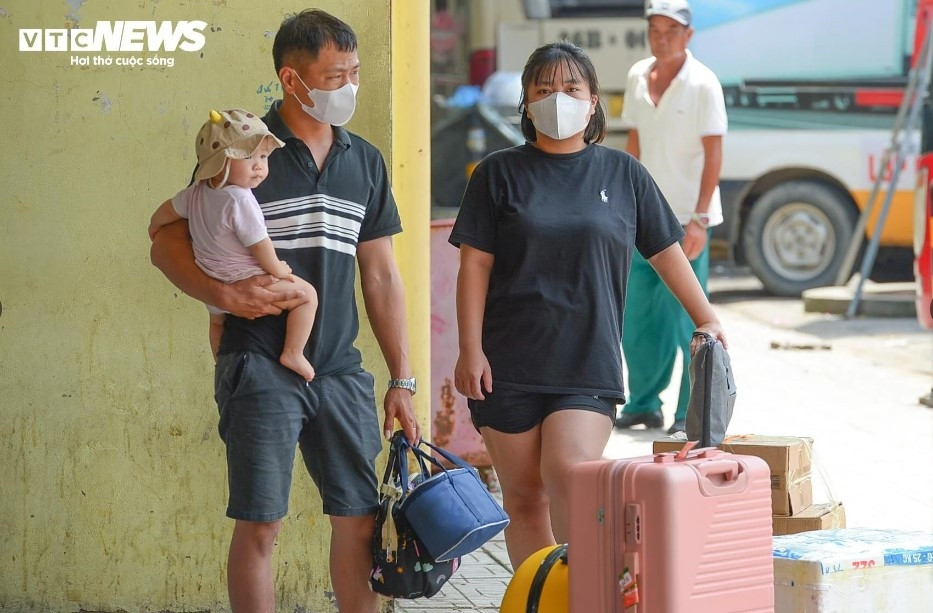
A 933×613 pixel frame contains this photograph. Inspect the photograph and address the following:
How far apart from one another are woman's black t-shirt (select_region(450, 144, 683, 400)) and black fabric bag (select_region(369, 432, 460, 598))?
0.49m

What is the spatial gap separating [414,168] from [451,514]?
5.67 ft

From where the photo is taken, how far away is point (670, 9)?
7.33 meters

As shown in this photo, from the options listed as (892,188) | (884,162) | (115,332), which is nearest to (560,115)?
(115,332)

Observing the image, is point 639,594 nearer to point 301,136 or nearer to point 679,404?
point 301,136

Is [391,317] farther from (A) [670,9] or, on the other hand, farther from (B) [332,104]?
(A) [670,9]

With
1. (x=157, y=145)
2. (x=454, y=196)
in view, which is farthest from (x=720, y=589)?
(x=454, y=196)

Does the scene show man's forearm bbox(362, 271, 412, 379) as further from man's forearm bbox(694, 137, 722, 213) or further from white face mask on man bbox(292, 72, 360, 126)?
man's forearm bbox(694, 137, 722, 213)

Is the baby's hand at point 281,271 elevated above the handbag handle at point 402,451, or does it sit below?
above

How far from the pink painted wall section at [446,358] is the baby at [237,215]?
287 centimetres

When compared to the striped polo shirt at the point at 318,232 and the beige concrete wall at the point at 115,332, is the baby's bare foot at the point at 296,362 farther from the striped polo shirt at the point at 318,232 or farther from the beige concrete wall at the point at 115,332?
the beige concrete wall at the point at 115,332

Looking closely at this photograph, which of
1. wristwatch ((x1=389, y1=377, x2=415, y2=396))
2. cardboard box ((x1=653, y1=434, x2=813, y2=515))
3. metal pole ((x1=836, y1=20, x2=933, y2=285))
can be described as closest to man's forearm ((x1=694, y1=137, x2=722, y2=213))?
cardboard box ((x1=653, y1=434, x2=813, y2=515))

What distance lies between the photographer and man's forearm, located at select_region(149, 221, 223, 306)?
3.67 meters

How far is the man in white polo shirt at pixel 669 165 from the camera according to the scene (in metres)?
7.34

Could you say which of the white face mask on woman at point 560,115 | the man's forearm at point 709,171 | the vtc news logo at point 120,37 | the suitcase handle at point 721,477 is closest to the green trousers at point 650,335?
the man's forearm at point 709,171
